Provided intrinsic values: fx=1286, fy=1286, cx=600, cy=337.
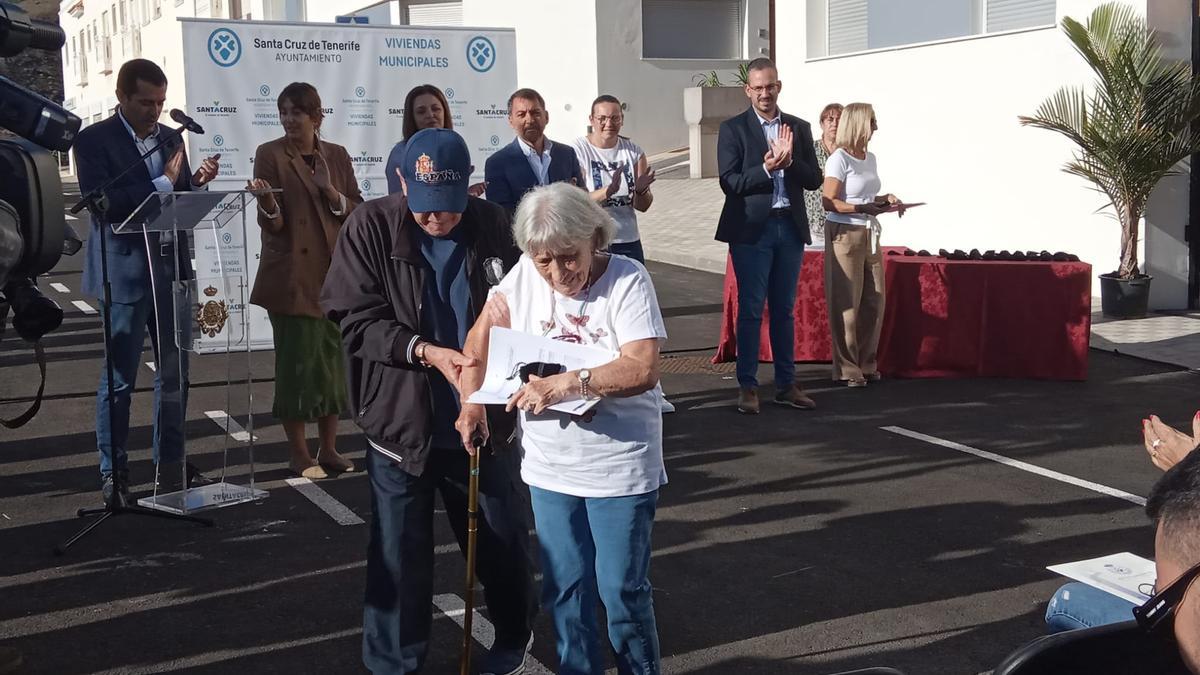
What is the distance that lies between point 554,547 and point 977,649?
1766 mm

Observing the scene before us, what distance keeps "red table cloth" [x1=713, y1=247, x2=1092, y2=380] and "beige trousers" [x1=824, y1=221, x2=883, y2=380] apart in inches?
12.0

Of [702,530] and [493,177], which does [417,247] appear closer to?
[702,530]

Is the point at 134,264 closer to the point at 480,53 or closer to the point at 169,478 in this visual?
the point at 169,478

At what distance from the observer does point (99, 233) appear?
600 centimetres

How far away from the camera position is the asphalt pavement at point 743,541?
463cm

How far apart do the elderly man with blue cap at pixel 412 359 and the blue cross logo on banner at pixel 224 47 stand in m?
6.64

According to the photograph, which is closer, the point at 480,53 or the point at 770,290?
the point at 770,290

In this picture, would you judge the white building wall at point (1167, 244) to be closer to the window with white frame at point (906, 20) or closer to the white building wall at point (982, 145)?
the white building wall at point (982, 145)

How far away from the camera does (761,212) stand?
793 cm

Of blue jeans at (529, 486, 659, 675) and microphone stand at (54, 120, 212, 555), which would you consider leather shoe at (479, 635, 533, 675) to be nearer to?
blue jeans at (529, 486, 659, 675)

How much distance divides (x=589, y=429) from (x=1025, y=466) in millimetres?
4095

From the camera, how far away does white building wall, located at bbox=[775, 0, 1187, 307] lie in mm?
12758

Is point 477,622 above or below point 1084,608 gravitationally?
below

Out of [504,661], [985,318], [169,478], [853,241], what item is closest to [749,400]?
[853,241]
